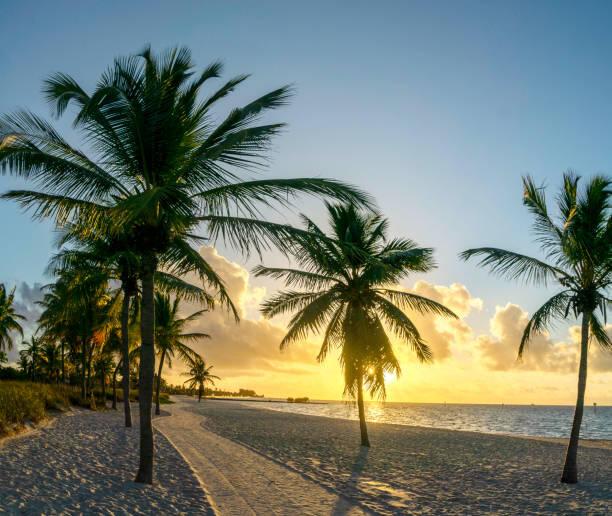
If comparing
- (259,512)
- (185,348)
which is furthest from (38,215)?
(185,348)

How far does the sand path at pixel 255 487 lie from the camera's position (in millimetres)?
8586

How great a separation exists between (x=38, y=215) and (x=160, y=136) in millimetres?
2771

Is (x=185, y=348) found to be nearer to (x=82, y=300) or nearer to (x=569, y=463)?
(x=82, y=300)

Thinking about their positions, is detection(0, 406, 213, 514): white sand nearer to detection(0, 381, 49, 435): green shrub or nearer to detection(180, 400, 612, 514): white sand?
detection(0, 381, 49, 435): green shrub

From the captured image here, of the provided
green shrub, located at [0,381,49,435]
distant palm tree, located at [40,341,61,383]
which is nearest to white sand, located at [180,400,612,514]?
green shrub, located at [0,381,49,435]

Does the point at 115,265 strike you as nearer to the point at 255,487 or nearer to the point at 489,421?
the point at 255,487

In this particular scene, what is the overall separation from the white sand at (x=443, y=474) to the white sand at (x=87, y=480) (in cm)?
219

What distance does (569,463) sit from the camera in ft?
40.6

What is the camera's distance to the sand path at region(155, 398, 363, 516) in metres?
8.59

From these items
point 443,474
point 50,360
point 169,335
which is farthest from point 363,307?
point 50,360

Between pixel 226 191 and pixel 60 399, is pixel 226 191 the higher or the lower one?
the higher one

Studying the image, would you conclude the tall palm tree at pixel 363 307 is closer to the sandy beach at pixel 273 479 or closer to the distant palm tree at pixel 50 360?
the sandy beach at pixel 273 479

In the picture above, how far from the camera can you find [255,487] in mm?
10141

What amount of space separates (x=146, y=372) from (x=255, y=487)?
3459 mm
